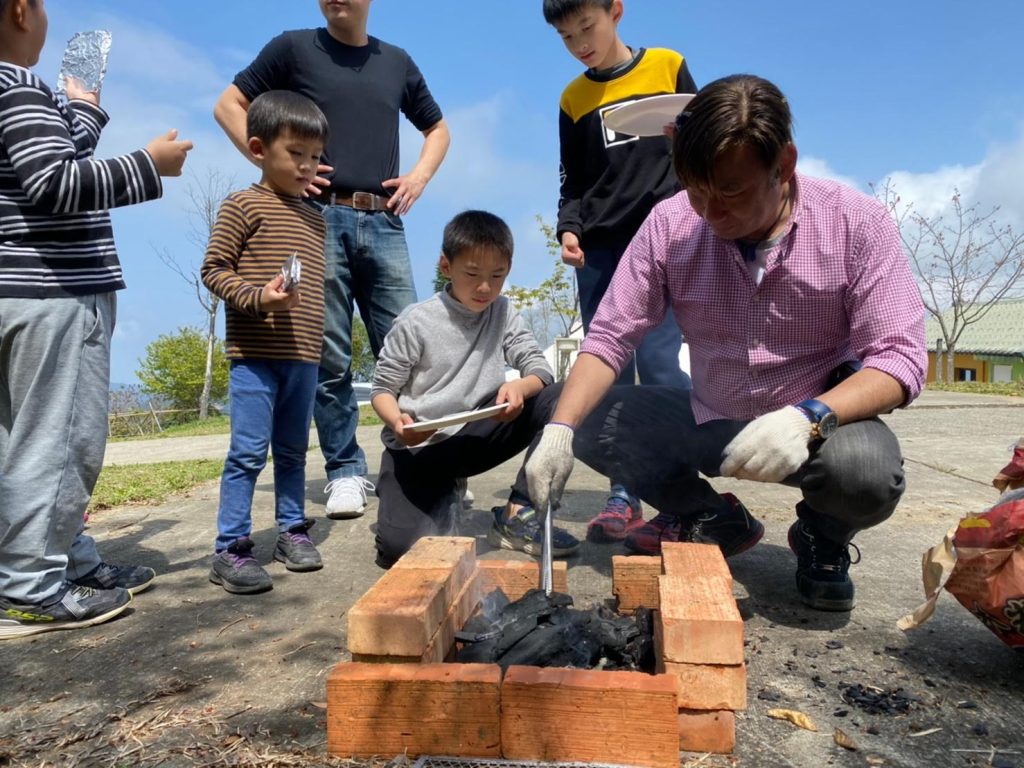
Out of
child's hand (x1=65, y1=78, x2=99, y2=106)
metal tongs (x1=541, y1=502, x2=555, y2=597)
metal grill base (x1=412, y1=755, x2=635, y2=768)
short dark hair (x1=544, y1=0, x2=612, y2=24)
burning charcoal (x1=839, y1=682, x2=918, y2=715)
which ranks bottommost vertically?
metal grill base (x1=412, y1=755, x2=635, y2=768)

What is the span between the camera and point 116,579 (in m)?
2.32

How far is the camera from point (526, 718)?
1.28 metres

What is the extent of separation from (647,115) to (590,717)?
7.06 ft

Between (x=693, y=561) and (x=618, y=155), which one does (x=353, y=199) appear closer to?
(x=618, y=155)

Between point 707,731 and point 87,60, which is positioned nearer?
point 707,731

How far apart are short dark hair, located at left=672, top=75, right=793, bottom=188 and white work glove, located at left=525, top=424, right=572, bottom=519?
29.7 inches

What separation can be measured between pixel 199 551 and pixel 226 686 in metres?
1.29

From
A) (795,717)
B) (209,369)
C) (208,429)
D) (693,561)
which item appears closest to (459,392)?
(693,561)

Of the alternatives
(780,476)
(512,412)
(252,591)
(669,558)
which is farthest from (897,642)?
Answer: (252,591)

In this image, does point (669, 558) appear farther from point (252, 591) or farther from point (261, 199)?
point (261, 199)

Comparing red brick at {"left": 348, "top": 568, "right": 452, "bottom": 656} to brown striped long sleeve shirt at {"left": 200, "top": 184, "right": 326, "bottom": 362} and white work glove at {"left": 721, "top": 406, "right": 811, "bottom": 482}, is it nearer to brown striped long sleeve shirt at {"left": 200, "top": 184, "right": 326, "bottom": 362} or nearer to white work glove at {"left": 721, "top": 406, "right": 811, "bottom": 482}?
white work glove at {"left": 721, "top": 406, "right": 811, "bottom": 482}

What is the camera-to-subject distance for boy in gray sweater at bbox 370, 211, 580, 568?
2592mm

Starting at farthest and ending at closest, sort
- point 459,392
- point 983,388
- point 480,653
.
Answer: point 983,388 < point 459,392 < point 480,653

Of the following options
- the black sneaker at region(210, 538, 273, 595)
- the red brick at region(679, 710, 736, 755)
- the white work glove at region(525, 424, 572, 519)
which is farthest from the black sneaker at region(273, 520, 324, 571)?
the red brick at region(679, 710, 736, 755)
